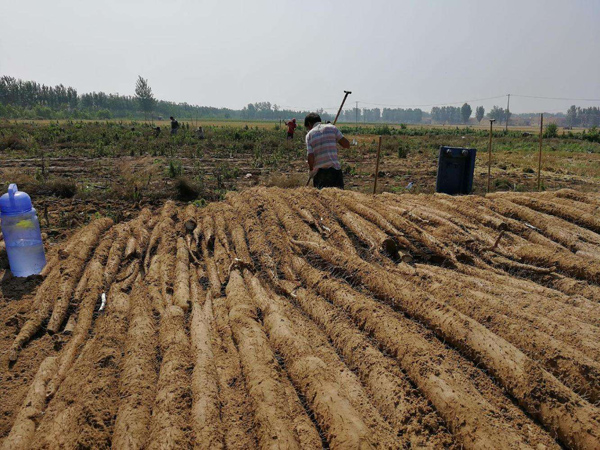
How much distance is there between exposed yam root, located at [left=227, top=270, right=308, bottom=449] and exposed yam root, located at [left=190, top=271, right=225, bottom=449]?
0.68ft

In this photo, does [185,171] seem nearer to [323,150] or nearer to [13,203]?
[323,150]

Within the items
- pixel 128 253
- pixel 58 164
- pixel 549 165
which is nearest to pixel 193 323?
pixel 128 253

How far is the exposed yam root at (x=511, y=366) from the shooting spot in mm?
2197

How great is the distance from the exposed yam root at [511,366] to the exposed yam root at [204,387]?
154cm

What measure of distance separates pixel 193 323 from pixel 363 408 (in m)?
1.60

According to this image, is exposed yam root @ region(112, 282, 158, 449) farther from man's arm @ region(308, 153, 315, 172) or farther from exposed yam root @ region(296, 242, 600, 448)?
man's arm @ region(308, 153, 315, 172)

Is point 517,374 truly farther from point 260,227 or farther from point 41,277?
point 41,277

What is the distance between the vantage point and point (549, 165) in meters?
17.4

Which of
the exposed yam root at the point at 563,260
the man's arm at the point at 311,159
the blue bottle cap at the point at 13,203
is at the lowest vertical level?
the exposed yam root at the point at 563,260

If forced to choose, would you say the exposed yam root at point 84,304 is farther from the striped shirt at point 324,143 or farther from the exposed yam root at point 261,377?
the striped shirt at point 324,143

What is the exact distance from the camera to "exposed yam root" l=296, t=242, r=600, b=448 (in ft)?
7.21

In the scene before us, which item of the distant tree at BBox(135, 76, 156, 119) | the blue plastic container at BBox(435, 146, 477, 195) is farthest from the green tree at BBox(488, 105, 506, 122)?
the blue plastic container at BBox(435, 146, 477, 195)

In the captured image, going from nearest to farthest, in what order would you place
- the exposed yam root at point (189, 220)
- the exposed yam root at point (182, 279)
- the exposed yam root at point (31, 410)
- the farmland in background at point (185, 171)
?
1. the exposed yam root at point (31, 410)
2. the exposed yam root at point (182, 279)
3. the exposed yam root at point (189, 220)
4. the farmland in background at point (185, 171)

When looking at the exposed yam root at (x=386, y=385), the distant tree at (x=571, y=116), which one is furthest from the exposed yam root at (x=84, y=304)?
the distant tree at (x=571, y=116)
